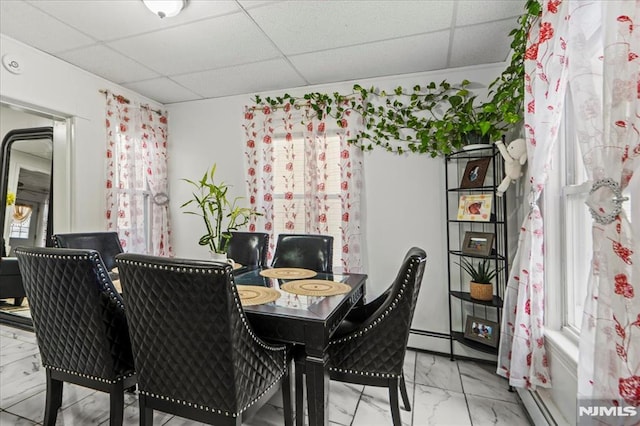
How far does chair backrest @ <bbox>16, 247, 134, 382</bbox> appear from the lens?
1396 millimetres

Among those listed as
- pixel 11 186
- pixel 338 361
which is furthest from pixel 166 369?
pixel 11 186

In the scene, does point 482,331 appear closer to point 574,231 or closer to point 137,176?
point 574,231

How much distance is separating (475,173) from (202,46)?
238 centimetres

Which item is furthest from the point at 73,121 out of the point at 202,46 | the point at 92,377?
the point at 92,377

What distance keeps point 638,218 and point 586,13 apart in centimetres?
93

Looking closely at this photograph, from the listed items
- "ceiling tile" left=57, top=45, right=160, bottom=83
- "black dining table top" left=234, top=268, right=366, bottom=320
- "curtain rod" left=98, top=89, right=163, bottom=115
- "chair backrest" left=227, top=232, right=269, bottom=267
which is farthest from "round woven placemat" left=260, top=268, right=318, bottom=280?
"curtain rod" left=98, top=89, right=163, bottom=115

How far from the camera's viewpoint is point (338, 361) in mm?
1614

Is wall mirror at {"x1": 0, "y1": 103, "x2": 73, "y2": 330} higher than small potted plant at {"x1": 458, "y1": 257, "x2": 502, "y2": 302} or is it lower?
higher

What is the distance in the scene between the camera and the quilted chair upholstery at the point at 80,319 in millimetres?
1399

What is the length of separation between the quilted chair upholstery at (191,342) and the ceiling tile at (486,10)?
215cm

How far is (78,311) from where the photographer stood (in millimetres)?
1428

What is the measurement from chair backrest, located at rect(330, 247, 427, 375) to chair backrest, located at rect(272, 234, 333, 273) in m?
0.95

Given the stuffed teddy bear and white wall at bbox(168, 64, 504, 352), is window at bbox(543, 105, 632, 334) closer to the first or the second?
Answer: the stuffed teddy bear

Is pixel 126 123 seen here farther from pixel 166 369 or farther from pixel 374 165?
pixel 166 369
